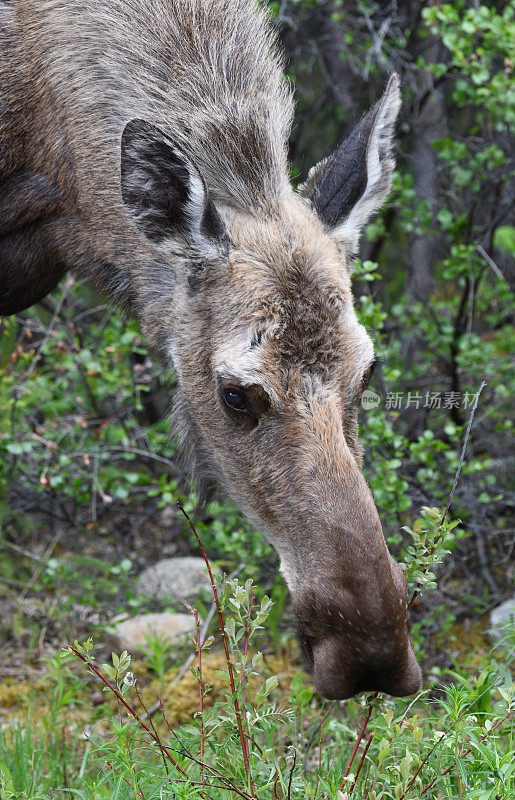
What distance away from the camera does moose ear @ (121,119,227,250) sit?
12.5 ft

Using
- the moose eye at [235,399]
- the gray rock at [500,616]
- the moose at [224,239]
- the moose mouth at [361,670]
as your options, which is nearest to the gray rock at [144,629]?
the moose at [224,239]

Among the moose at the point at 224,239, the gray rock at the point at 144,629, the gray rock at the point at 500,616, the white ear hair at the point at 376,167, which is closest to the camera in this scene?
the moose at the point at 224,239

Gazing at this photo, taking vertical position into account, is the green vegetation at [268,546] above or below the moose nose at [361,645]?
below

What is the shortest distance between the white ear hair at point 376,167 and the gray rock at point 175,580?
293 centimetres

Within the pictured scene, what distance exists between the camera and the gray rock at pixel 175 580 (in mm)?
6258

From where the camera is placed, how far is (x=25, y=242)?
4684 mm

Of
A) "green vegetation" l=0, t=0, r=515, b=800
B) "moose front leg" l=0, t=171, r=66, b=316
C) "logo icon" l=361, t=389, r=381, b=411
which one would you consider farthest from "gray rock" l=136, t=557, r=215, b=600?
"moose front leg" l=0, t=171, r=66, b=316

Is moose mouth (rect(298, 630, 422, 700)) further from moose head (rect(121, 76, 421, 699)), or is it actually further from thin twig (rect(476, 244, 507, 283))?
thin twig (rect(476, 244, 507, 283))

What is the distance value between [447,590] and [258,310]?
3.35m

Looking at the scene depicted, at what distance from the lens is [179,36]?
4387 millimetres

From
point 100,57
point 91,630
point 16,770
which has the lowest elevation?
point 91,630

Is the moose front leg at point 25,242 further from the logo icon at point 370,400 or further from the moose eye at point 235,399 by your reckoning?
the logo icon at point 370,400

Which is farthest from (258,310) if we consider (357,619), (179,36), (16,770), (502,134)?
(502,134)

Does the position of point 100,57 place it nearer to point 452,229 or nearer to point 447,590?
point 452,229
